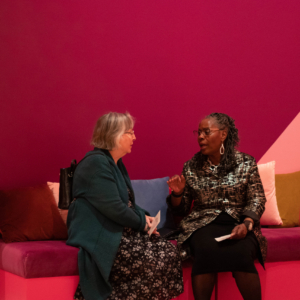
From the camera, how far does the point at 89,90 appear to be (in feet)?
11.6

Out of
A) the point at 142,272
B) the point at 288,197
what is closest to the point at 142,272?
the point at 142,272

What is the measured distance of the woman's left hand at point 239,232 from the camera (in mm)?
2654

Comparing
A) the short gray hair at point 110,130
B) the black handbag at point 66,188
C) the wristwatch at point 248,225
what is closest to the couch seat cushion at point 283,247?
the wristwatch at point 248,225

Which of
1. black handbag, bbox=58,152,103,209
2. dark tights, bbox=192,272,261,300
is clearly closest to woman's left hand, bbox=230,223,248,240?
dark tights, bbox=192,272,261,300

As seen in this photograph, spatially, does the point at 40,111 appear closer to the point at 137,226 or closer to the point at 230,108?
the point at 137,226

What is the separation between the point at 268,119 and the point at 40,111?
7.31ft

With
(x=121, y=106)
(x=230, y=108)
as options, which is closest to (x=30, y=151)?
(x=121, y=106)

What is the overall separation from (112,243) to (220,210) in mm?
890

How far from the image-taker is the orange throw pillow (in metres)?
2.83

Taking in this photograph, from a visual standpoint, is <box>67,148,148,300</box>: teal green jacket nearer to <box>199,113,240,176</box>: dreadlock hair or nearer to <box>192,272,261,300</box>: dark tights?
<box>192,272,261,300</box>: dark tights

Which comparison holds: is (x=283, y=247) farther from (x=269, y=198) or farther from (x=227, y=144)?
(x=227, y=144)

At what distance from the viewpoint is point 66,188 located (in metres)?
2.66

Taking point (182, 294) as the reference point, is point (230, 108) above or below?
above

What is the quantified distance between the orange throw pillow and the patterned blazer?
930 mm
